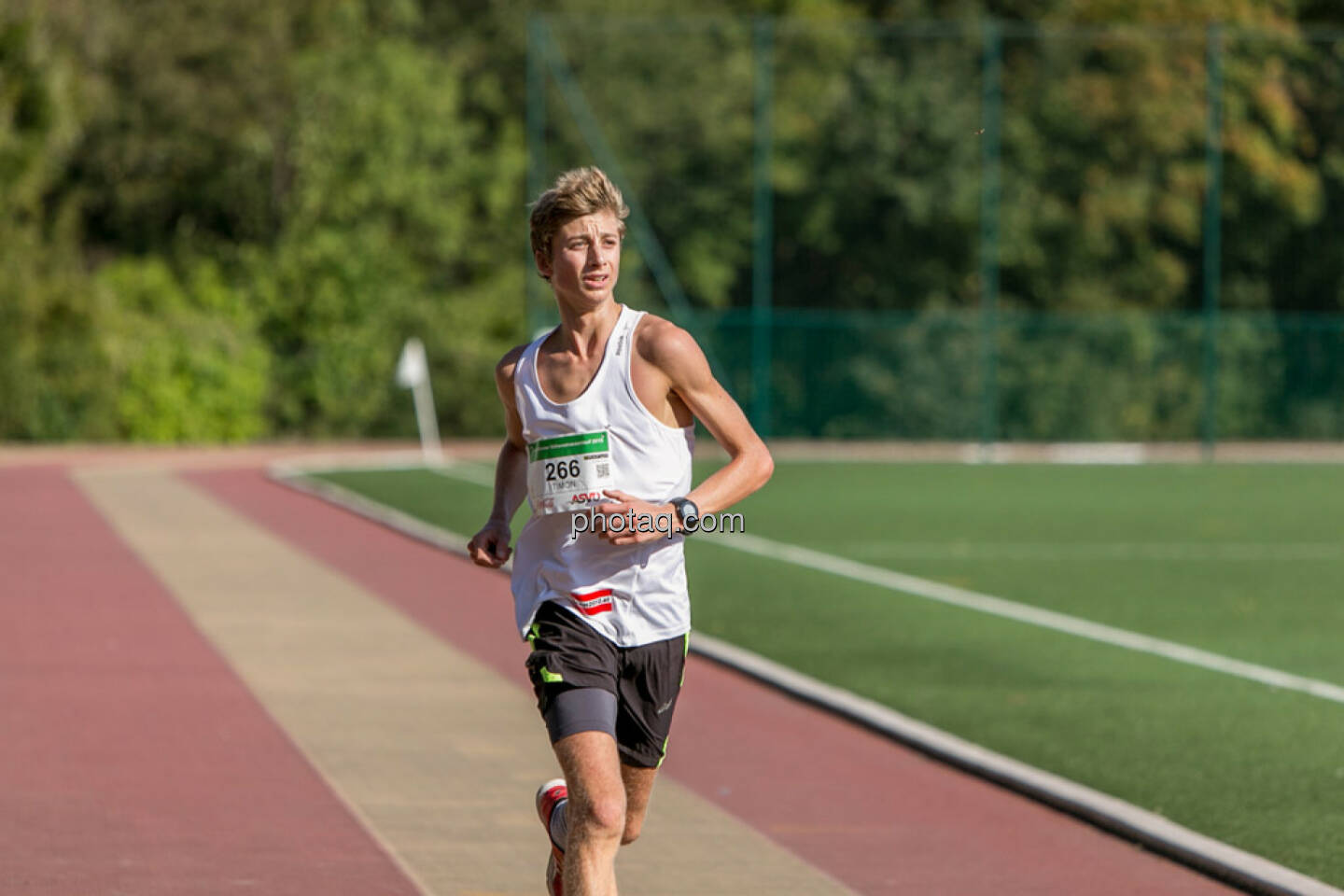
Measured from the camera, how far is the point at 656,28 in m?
42.8

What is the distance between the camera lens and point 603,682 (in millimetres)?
5402

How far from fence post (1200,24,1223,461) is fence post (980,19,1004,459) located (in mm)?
3674

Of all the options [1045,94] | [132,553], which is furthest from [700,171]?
[132,553]

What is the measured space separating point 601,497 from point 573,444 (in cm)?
16

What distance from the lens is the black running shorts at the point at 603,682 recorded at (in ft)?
17.6

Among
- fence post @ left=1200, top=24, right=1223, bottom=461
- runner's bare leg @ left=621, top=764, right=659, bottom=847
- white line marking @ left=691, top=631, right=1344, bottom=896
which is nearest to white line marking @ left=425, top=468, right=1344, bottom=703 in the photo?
white line marking @ left=691, top=631, right=1344, bottom=896

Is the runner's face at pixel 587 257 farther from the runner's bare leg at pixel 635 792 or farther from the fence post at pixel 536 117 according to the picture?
the fence post at pixel 536 117

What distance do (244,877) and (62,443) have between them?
33610 mm

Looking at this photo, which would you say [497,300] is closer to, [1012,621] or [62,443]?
[62,443]

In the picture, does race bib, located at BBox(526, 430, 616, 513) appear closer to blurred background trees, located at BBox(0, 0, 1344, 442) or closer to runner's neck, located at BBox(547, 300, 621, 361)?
runner's neck, located at BBox(547, 300, 621, 361)

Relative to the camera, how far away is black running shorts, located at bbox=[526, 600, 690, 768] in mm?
5359

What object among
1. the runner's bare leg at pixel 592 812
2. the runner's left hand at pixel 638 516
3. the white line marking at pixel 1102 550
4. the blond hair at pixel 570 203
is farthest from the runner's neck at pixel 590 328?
the white line marking at pixel 1102 550

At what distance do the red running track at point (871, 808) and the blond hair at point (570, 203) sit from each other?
2.52 m

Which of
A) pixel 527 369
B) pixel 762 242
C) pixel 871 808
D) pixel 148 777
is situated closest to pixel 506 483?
pixel 527 369
